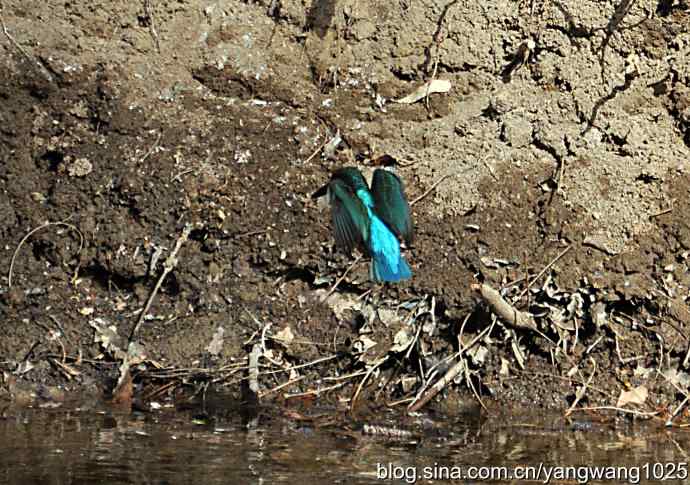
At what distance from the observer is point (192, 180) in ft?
17.2

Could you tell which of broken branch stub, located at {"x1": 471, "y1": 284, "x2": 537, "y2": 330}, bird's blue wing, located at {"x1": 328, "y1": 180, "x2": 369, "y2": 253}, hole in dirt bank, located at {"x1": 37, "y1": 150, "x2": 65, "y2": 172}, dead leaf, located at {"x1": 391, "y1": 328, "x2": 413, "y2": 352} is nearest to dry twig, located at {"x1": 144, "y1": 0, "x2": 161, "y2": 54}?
hole in dirt bank, located at {"x1": 37, "y1": 150, "x2": 65, "y2": 172}

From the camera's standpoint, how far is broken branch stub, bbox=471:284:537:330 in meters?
4.97

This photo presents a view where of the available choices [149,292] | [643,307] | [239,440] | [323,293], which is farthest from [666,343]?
[149,292]

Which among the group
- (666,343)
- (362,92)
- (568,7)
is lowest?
(666,343)

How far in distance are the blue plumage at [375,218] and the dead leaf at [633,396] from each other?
1.09 m

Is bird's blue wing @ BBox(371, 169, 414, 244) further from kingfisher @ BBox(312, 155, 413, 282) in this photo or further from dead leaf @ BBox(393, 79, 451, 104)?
dead leaf @ BBox(393, 79, 451, 104)

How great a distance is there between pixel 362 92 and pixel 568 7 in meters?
1.06

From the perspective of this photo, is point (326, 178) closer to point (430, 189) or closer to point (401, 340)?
point (430, 189)

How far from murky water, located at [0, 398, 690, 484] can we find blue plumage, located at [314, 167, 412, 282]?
26.6 inches

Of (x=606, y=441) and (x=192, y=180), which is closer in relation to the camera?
(x=606, y=441)

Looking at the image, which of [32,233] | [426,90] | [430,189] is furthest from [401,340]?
[32,233]

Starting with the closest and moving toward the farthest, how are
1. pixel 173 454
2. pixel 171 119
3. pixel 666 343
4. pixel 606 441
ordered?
1. pixel 173 454
2. pixel 606 441
3. pixel 666 343
4. pixel 171 119

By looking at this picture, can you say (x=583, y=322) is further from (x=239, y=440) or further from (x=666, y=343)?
(x=239, y=440)

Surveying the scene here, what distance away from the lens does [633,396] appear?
4961mm
